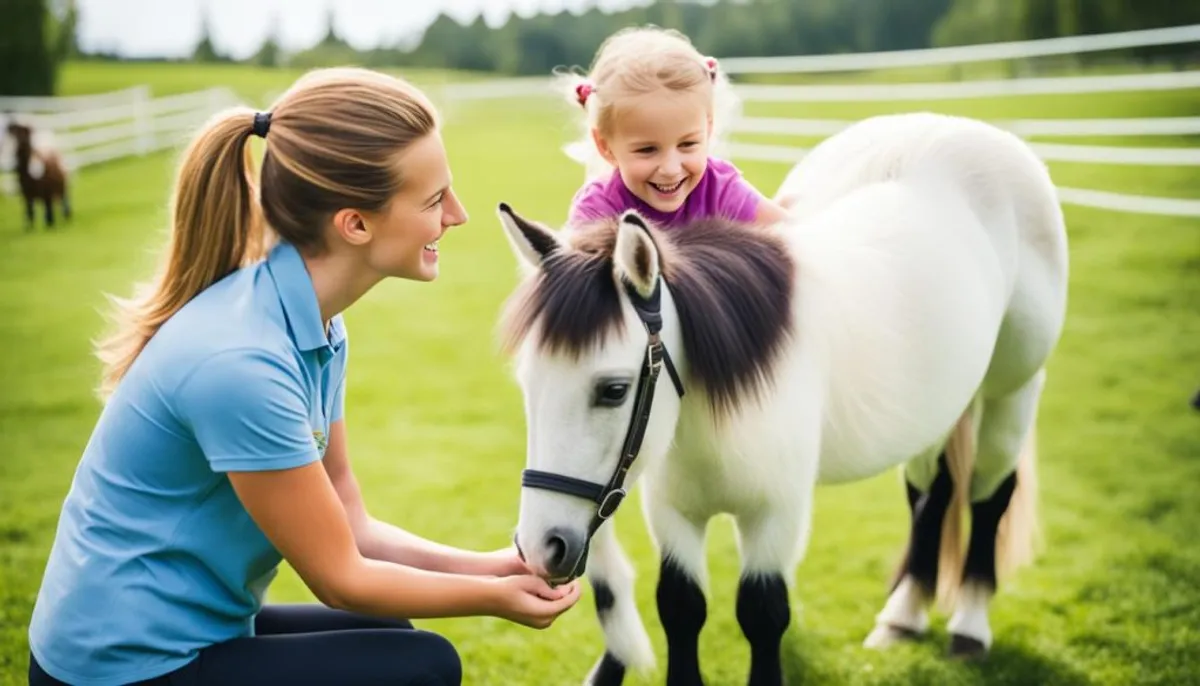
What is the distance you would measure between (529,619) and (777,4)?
23.9m

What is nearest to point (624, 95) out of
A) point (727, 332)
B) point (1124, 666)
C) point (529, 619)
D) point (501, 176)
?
point (727, 332)

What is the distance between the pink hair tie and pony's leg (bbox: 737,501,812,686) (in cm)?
118

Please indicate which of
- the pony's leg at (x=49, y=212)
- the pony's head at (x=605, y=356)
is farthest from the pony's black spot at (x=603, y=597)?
the pony's leg at (x=49, y=212)

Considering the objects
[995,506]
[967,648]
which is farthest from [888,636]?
[995,506]

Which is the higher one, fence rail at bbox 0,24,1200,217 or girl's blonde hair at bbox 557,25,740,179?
girl's blonde hair at bbox 557,25,740,179

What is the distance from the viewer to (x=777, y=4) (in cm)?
2377

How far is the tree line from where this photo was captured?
68.5 feet

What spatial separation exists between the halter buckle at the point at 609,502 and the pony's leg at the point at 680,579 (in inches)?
21.4

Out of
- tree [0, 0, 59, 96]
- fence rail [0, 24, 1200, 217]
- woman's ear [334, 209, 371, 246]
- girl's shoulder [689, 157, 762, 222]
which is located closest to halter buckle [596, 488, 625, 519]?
woman's ear [334, 209, 371, 246]

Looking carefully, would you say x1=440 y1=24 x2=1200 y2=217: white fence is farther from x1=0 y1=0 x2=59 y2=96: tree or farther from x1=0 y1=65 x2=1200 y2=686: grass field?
x1=0 y1=0 x2=59 y2=96: tree

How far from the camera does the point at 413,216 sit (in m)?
1.94

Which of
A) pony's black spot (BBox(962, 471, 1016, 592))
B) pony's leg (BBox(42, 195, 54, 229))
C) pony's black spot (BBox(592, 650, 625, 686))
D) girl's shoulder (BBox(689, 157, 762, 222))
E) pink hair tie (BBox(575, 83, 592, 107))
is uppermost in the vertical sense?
pink hair tie (BBox(575, 83, 592, 107))

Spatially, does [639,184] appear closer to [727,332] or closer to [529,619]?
[727,332]

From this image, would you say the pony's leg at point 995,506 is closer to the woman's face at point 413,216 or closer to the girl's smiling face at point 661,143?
the girl's smiling face at point 661,143
